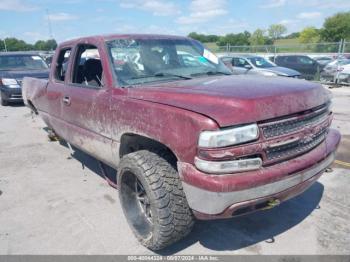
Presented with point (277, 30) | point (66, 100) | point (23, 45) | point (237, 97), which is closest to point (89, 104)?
point (66, 100)

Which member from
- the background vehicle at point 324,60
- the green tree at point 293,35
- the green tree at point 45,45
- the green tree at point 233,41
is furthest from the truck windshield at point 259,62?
the green tree at point 293,35

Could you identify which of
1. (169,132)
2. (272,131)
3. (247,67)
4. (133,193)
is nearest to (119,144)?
(133,193)

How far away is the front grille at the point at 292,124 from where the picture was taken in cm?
241

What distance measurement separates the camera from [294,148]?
8.52ft

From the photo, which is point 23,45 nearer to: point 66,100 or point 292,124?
point 66,100

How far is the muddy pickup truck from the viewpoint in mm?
2307

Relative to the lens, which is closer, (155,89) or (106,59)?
(155,89)

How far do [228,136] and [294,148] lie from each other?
2.17 feet

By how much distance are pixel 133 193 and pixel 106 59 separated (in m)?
1.42

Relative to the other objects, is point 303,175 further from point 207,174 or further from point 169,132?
point 169,132

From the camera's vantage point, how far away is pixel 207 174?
2.32 m

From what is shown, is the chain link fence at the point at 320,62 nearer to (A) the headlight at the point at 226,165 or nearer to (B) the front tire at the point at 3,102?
(B) the front tire at the point at 3,102

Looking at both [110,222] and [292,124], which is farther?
[110,222]

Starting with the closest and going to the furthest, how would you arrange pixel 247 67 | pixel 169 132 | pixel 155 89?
pixel 169 132 → pixel 155 89 → pixel 247 67
